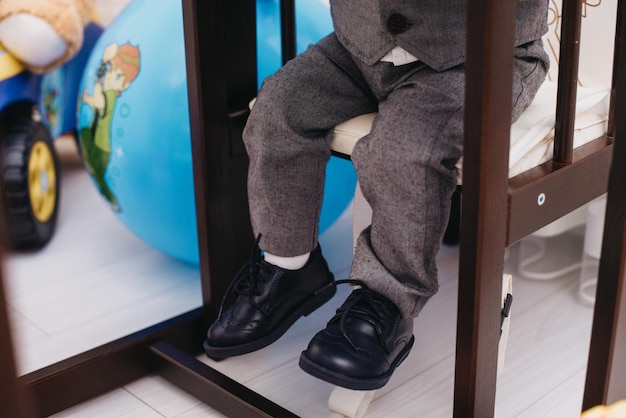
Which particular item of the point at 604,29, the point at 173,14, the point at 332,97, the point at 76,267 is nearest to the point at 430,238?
the point at 332,97

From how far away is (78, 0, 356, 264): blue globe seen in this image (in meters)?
1.17

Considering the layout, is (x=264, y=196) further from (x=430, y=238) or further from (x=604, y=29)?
(x=604, y=29)

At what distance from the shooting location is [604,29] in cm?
108

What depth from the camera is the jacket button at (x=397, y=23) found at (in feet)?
2.79

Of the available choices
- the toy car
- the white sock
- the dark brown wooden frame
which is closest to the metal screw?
the dark brown wooden frame

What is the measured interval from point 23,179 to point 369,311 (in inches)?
31.6

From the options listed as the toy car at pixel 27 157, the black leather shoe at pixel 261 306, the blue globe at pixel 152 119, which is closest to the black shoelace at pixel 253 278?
the black leather shoe at pixel 261 306

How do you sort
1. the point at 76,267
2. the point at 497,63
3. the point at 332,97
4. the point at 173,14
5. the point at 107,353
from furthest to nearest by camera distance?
the point at 76,267
the point at 173,14
the point at 107,353
the point at 332,97
the point at 497,63

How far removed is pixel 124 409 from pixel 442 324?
483 mm

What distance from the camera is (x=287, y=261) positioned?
979mm

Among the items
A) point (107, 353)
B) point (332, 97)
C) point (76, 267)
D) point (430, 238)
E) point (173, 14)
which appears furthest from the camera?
point (76, 267)

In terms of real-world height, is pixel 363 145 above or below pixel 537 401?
above

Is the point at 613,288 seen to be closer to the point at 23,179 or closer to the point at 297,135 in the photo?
the point at 297,135

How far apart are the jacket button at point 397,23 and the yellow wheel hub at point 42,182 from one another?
0.83 meters
